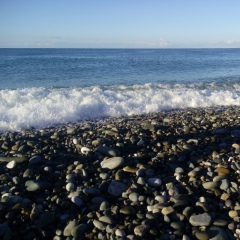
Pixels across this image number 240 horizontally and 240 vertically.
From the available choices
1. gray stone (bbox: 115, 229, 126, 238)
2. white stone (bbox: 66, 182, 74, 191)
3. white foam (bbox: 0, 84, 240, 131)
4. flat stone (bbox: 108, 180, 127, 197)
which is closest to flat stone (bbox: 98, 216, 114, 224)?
gray stone (bbox: 115, 229, 126, 238)

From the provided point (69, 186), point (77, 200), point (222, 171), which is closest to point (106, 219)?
point (77, 200)

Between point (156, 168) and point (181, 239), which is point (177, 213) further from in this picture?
point (156, 168)

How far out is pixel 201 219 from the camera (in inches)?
132

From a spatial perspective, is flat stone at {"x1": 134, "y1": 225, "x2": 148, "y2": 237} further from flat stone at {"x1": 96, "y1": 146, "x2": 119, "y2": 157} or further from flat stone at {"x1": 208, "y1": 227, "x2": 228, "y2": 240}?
flat stone at {"x1": 96, "y1": 146, "x2": 119, "y2": 157}

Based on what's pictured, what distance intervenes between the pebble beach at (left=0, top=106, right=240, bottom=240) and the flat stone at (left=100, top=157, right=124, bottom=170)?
0.02 m

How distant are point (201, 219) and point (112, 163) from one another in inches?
71.0

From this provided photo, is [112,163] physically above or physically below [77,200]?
above

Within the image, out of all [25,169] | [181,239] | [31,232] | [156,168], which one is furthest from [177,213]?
[25,169]

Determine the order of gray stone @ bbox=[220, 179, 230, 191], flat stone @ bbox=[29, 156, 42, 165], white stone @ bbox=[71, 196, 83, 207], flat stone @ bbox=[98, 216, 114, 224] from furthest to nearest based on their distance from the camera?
Answer: flat stone @ bbox=[29, 156, 42, 165], gray stone @ bbox=[220, 179, 230, 191], white stone @ bbox=[71, 196, 83, 207], flat stone @ bbox=[98, 216, 114, 224]

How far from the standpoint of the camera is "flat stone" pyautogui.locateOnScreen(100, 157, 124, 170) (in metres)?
4.68

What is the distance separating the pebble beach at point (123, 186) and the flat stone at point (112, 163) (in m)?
0.02

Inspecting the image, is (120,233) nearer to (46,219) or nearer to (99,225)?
(99,225)

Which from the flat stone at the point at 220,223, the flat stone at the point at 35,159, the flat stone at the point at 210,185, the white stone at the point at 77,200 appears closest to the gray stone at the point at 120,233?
the white stone at the point at 77,200

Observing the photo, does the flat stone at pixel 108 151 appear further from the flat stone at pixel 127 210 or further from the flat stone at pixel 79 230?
the flat stone at pixel 79 230
